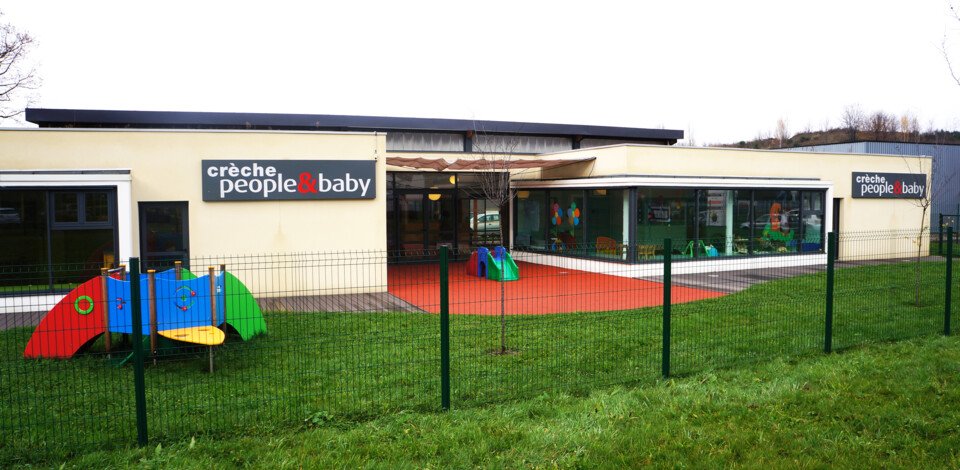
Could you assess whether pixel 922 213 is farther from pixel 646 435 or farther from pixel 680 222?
pixel 646 435

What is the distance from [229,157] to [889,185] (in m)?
20.9

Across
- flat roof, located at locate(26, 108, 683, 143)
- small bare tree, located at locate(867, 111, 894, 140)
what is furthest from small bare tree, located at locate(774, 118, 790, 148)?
flat roof, located at locate(26, 108, 683, 143)

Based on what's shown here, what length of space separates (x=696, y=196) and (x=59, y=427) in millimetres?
16993

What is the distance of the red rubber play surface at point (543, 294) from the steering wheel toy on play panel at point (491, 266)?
0.67 ft

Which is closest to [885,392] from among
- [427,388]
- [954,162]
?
[427,388]

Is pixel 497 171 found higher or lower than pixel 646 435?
higher

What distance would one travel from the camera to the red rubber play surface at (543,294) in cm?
1307

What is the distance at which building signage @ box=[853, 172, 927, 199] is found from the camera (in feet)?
75.8

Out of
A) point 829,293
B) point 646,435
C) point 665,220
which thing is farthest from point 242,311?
point 665,220

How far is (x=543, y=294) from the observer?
14523 mm

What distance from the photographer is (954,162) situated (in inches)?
1353

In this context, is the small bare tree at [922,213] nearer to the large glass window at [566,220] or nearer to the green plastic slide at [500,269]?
the green plastic slide at [500,269]

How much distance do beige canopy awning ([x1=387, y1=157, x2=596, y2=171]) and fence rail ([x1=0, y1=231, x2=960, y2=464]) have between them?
5.08m

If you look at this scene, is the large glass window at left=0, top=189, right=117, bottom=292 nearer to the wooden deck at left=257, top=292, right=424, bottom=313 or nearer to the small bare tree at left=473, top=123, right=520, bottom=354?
the wooden deck at left=257, top=292, right=424, bottom=313
